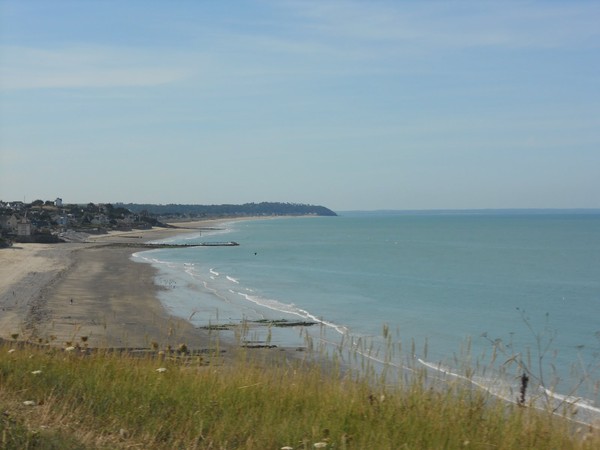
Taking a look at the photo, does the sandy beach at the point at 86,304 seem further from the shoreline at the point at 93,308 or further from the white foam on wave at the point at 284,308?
the white foam on wave at the point at 284,308

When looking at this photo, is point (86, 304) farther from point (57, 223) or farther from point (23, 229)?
point (57, 223)

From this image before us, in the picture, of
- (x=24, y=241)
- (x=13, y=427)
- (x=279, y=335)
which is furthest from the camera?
(x=24, y=241)

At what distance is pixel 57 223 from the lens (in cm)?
12175

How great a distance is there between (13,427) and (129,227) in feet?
465

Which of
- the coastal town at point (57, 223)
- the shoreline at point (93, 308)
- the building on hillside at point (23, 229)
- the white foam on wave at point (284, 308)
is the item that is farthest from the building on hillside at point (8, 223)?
the white foam on wave at point (284, 308)

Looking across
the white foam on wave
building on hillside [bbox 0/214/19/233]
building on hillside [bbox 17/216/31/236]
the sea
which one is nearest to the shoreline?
the sea

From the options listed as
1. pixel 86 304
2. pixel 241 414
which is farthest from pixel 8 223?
pixel 241 414

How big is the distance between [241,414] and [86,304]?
28812 millimetres

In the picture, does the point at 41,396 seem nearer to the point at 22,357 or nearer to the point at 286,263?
the point at 22,357

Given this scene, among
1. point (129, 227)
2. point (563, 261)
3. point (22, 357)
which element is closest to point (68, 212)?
point (129, 227)

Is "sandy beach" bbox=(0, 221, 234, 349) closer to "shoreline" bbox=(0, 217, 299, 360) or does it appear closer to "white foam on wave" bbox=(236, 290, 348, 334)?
"shoreline" bbox=(0, 217, 299, 360)

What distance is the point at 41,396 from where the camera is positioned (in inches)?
256

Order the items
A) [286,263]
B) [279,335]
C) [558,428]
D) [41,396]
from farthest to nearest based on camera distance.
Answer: [286,263], [279,335], [41,396], [558,428]

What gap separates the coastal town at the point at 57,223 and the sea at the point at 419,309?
2301cm
